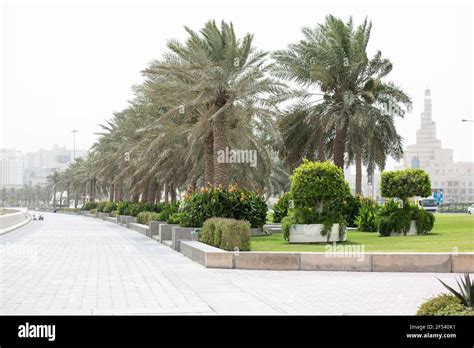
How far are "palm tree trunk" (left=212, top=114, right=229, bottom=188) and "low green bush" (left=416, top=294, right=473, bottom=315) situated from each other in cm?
1748

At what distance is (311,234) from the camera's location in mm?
18484

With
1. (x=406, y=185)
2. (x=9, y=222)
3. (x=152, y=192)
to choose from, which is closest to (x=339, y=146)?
(x=406, y=185)

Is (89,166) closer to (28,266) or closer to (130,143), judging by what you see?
(130,143)

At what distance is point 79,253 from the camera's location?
20562 millimetres

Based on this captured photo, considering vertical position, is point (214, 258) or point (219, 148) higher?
point (219, 148)

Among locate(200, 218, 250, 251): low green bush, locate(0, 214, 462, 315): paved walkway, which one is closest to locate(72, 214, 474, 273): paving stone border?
locate(0, 214, 462, 315): paved walkway

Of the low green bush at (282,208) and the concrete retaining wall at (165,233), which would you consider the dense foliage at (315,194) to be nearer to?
the concrete retaining wall at (165,233)

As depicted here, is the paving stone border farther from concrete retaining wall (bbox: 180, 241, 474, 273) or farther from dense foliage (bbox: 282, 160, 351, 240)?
dense foliage (bbox: 282, 160, 351, 240)

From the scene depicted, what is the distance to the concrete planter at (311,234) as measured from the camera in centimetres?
1845

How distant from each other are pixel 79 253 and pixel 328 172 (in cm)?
848

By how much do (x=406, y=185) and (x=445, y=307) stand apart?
15.4 m

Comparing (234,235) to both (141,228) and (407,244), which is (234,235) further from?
(141,228)

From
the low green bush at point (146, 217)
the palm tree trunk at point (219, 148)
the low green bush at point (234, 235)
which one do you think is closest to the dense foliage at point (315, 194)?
the low green bush at point (234, 235)
